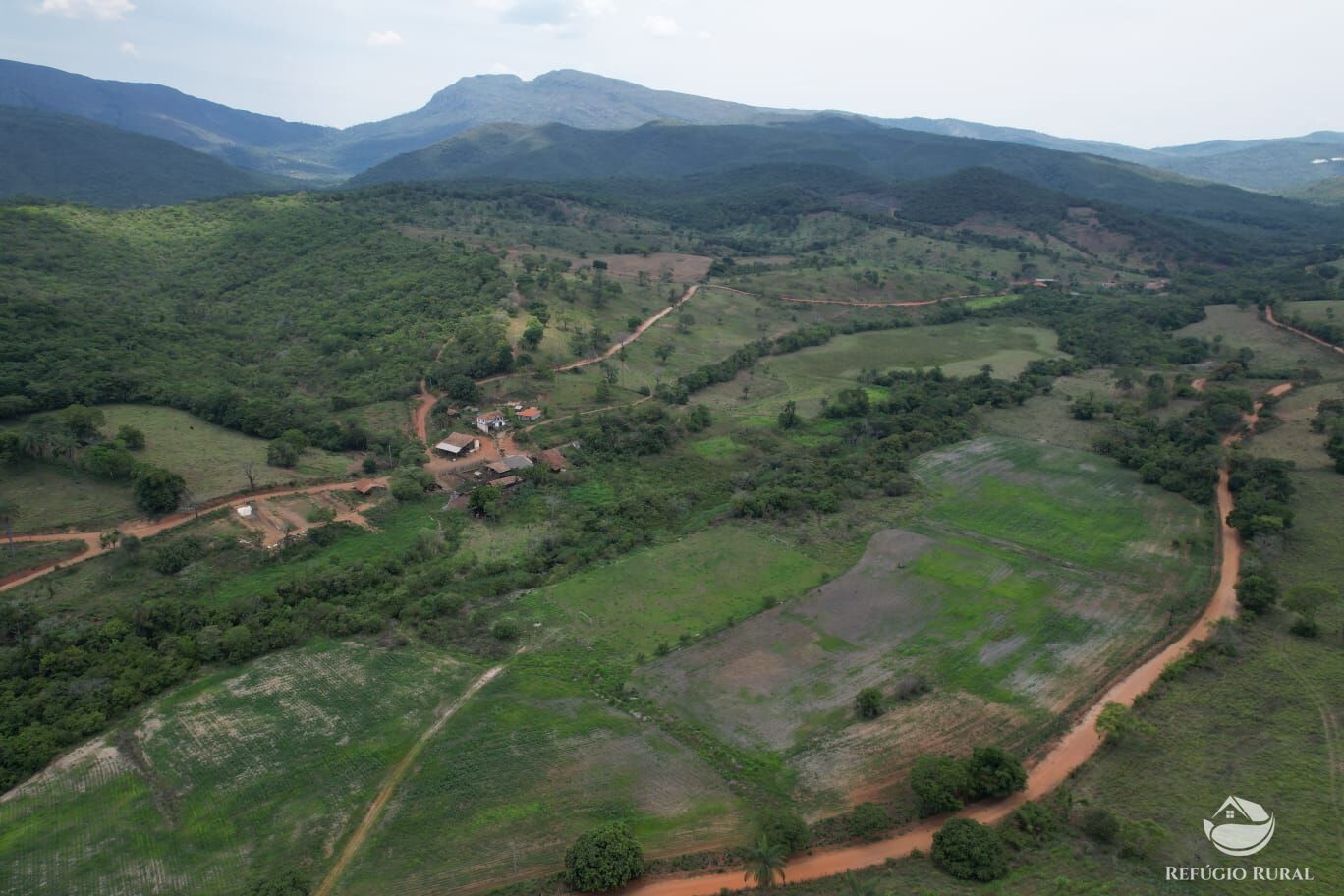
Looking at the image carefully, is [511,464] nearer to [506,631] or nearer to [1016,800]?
[506,631]

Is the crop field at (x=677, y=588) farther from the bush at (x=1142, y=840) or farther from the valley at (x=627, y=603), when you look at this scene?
the bush at (x=1142, y=840)

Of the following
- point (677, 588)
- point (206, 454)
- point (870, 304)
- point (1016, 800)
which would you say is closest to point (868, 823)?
point (1016, 800)

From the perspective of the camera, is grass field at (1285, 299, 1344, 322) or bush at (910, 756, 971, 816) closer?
bush at (910, 756, 971, 816)

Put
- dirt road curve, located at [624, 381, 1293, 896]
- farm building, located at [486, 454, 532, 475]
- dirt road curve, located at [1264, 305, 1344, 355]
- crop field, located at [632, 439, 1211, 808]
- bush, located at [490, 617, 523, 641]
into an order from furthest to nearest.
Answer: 1. dirt road curve, located at [1264, 305, 1344, 355]
2. farm building, located at [486, 454, 532, 475]
3. bush, located at [490, 617, 523, 641]
4. crop field, located at [632, 439, 1211, 808]
5. dirt road curve, located at [624, 381, 1293, 896]

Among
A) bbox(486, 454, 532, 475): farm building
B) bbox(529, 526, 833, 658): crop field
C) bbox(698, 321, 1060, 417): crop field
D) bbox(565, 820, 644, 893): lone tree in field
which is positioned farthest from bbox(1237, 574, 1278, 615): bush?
bbox(486, 454, 532, 475): farm building

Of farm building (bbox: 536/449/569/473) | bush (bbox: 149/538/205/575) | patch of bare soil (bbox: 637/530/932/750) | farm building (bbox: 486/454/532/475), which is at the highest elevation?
farm building (bbox: 486/454/532/475)

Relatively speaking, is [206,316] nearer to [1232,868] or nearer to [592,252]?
[592,252]

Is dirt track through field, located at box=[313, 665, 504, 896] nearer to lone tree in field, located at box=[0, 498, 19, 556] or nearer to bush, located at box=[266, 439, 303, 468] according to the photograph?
bush, located at box=[266, 439, 303, 468]

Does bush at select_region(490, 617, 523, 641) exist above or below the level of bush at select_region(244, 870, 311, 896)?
above
